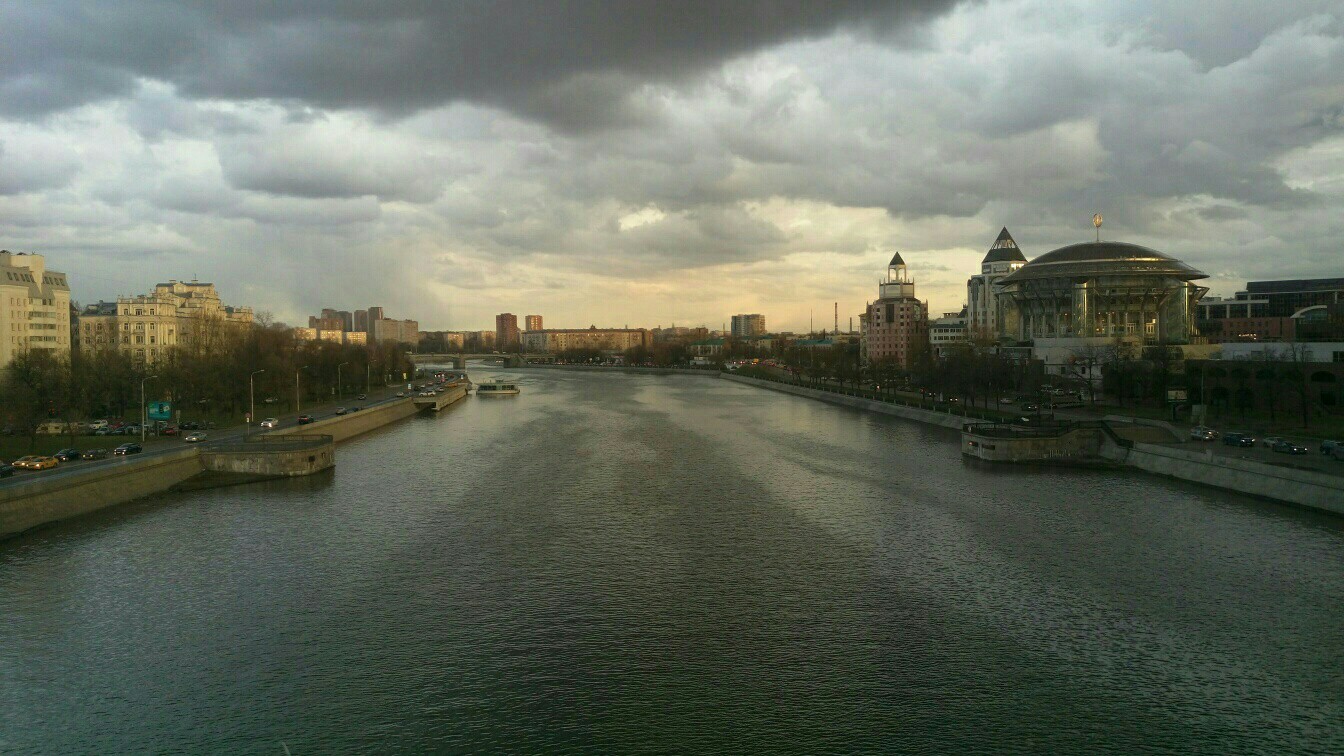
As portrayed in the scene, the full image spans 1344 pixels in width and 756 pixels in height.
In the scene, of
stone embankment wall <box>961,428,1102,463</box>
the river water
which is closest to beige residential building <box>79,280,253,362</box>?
the river water

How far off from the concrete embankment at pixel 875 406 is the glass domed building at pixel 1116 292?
16553 mm

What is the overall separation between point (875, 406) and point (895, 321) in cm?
4517

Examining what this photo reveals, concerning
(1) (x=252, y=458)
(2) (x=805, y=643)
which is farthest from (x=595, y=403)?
(2) (x=805, y=643)

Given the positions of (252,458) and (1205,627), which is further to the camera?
(252,458)

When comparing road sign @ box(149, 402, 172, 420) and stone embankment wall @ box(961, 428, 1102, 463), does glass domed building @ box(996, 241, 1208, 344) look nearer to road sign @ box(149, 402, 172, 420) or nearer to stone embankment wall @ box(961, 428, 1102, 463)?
stone embankment wall @ box(961, 428, 1102, 463)

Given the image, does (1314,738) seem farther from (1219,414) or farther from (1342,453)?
(1219,414)

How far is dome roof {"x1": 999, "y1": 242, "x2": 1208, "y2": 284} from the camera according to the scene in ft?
198

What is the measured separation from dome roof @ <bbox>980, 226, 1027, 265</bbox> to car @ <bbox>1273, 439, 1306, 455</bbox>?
71427 mm

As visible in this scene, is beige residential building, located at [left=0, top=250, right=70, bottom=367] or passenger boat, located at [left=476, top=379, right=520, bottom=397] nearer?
beige residential building, located at [left=0, top=250, right=70, bottom=367]

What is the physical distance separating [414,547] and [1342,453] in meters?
24.1

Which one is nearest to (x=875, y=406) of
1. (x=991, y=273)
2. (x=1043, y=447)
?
(x=1043, y=447)

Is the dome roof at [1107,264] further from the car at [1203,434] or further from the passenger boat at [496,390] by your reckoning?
the passenger boat at [496,390]

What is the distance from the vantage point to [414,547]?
59.4 ft

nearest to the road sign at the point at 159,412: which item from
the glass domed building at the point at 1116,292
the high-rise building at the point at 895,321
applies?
the glass domed building at the point at 1116,292
